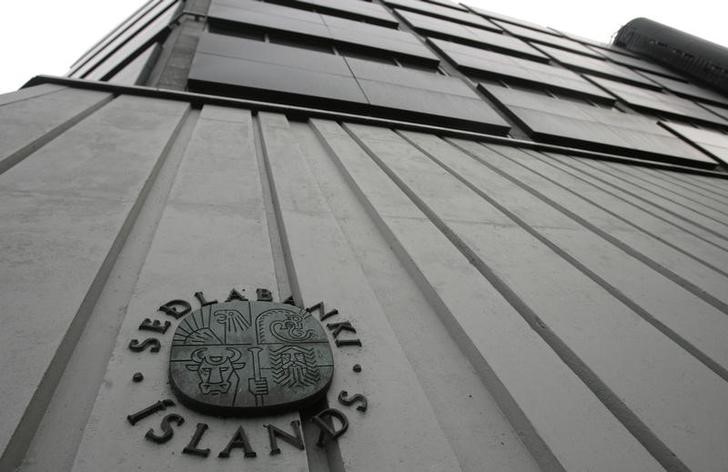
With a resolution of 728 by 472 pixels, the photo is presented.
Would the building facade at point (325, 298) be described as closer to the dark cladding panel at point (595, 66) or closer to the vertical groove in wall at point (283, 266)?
the vertical groove in wall at point (283, 266)

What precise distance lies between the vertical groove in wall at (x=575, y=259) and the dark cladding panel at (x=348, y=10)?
719cm

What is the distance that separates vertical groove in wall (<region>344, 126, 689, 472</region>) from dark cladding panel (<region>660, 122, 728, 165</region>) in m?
9.14

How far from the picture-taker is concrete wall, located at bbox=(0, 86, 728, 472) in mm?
1627

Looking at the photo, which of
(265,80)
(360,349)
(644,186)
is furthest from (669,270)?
(265,80)

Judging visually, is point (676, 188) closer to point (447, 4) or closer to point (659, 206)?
point (659, 206)

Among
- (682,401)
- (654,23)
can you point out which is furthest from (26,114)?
(654,23)

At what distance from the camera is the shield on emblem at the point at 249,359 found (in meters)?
1.65

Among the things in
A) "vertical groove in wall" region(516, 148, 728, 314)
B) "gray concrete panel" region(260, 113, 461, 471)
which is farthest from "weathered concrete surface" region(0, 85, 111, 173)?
"vertical groove in wall" region(516, 148, 728, 314)

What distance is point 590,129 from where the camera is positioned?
824 cm

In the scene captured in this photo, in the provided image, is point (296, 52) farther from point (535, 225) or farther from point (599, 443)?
point (599, 443)

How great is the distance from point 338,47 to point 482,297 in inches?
301

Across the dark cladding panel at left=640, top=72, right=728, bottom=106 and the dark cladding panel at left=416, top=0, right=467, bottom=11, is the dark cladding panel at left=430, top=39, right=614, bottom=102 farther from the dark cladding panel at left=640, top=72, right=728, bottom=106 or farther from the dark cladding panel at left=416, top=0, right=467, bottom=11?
the dark cladding panel at left=416, top=0, right=467, bottom=11

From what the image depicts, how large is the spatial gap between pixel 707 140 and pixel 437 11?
9341mm

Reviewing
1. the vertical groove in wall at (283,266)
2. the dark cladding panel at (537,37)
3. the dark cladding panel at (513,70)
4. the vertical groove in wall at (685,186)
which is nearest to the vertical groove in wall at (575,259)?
the vertical groove in wall at (283,266)
